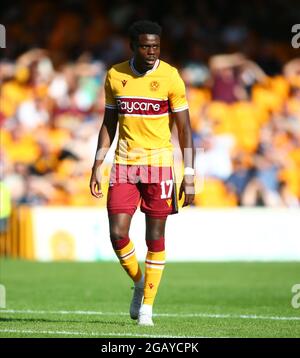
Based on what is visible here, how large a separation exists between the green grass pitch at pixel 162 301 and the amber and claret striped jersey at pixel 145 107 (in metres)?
1.60

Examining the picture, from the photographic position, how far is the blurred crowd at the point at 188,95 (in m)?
19.6

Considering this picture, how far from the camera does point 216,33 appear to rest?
82.4ft

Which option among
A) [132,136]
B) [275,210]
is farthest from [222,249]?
[132,136]

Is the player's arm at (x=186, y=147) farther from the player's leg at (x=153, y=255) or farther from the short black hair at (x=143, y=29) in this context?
→ the short black hair at (x=143, y=29)

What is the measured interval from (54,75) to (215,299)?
10469mm

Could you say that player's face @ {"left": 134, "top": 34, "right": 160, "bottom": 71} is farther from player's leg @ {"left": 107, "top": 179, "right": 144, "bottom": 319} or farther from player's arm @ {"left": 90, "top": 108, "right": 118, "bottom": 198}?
player's leg @ {"left": 107, "top": 179, "right": 144, "bottom": 319}

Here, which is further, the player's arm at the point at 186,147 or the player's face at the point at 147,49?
the player's arm at the point at 186,147

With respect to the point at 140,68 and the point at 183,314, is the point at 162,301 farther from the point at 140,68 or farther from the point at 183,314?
the point at 140,68

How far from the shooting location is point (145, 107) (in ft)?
31.8

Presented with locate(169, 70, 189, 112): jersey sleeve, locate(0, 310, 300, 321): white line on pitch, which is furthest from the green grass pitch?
locate(169, 70, 189, 112): jersey sleeve

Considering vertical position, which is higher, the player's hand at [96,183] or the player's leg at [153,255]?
the player's hand at [96,183]

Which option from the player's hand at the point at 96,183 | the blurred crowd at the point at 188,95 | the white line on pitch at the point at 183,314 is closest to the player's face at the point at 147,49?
the player's hand at the point at 96,183

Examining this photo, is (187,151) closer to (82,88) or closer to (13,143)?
(13,143)

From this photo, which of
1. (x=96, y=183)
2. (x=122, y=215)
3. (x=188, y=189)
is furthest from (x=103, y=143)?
(x=188, y=189)
